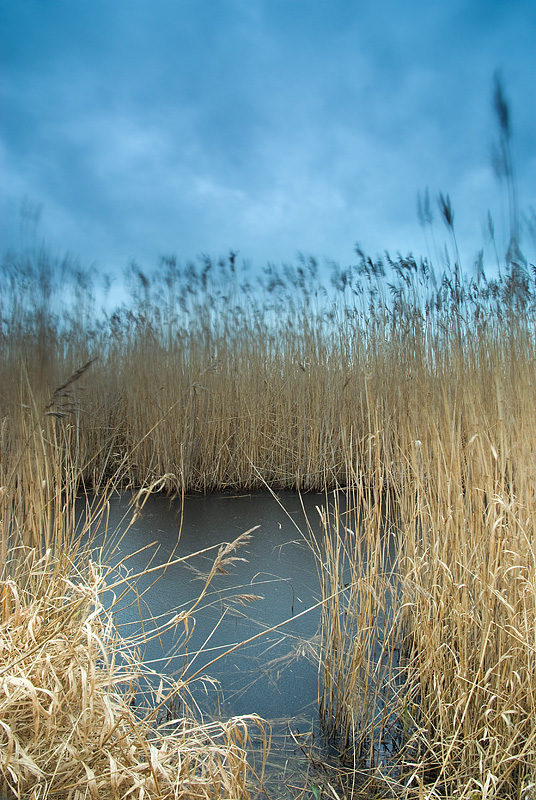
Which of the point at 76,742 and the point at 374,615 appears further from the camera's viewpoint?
the point at 374,615

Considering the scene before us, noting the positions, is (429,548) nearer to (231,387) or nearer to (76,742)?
(76,742)

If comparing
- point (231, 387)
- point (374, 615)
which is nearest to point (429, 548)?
point (374, 615)

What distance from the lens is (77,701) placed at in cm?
118

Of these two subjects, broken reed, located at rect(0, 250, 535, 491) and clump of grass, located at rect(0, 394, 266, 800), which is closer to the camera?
clump of grass, located at rect(0, 394, 266, 800)

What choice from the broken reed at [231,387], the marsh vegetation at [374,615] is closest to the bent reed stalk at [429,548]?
the marsh vegetation at [374,615]

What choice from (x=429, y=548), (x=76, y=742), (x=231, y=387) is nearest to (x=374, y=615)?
(x=429, y=548)

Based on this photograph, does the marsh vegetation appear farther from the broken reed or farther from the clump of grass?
the broken reed

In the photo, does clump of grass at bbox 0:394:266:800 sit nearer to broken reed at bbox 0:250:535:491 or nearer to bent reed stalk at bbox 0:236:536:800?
bent reed stalk at bbox 0:236:536:800

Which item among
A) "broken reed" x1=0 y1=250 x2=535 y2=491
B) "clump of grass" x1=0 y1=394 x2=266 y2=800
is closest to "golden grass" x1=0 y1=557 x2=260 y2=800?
"clump of grass" x1=0 y1=394 x2=266 y2=800

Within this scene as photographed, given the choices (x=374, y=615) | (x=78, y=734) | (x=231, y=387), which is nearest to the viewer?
(x=78, y=734)

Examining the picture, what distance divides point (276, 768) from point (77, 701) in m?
0.47

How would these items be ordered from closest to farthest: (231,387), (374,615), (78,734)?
(78,734)
(374,615)
(231,387)

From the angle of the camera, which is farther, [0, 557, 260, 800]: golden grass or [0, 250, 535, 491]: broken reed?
[0, 250, 535, 491]: broken reed

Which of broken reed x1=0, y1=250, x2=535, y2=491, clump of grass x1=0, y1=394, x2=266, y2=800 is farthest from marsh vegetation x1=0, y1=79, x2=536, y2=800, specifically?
broken reed x1=0, y1=250, x2=535, y2=491
